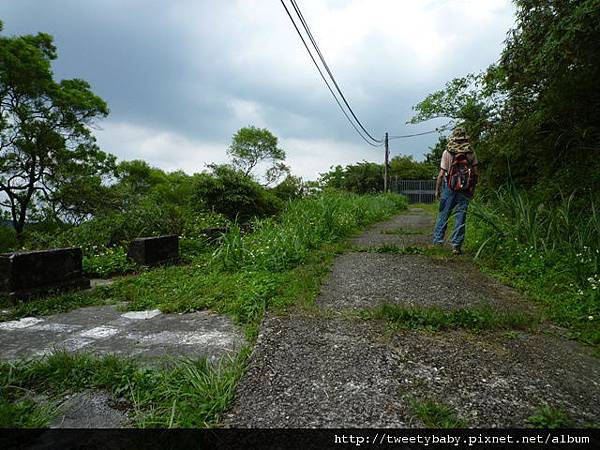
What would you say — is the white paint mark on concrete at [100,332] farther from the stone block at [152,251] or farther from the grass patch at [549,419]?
the grass patch at [549,419]

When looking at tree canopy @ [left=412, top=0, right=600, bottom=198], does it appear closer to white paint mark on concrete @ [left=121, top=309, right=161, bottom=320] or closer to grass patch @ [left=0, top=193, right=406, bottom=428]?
grass patch @ [left=0, top=193, right=406, bottom=428]

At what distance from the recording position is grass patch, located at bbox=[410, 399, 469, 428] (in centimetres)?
117

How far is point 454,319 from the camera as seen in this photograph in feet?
6.71

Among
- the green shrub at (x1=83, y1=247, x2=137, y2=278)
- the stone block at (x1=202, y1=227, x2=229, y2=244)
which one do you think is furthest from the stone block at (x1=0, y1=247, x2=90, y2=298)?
the stone block at (x1=202, y1=227, x2=229, y2=244)

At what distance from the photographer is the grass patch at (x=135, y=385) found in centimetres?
131

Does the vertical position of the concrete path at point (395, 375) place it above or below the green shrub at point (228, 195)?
below

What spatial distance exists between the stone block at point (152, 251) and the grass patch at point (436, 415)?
4200mm

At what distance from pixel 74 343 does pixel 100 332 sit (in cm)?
19

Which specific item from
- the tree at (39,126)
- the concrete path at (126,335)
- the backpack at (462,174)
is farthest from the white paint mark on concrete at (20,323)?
the tree at (39,126)

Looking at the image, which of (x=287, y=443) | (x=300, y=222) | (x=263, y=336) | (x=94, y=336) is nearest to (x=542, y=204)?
(x=300, y=222)

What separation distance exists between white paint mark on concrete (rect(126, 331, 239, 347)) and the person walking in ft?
10.3

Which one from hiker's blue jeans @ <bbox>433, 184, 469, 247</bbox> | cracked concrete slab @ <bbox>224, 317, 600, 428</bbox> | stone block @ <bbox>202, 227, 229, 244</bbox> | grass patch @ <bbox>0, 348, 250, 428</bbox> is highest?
hiker's blue jeans @ <bbox>433, 184, 469, 247</bbox>

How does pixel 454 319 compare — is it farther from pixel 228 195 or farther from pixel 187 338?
pixel 228 195

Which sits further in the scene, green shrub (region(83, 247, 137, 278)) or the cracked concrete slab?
green shrub (region(83, 247, 137, 278))
